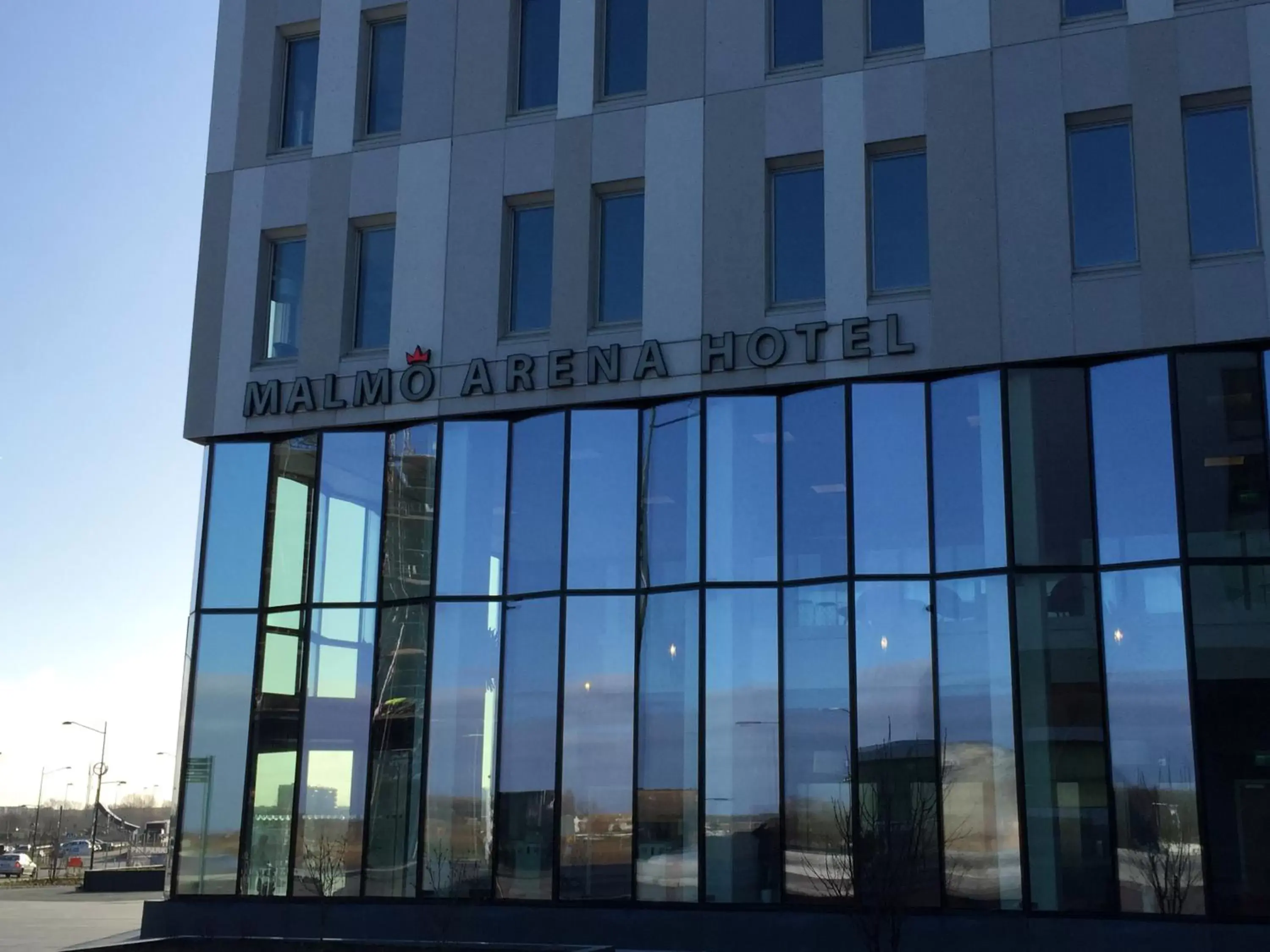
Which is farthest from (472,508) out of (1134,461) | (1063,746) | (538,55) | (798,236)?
(1134,461)

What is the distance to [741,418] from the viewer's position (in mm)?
23281

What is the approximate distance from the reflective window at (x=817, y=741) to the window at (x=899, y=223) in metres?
4.89

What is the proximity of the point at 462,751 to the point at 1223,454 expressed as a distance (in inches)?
488

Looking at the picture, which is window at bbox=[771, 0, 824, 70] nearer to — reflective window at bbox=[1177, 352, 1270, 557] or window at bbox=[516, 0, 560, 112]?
window at bbox=[516, 0, 560, 112]

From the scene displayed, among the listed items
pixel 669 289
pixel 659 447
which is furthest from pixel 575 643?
pixel 669 289

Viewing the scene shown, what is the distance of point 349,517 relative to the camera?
2573 cm

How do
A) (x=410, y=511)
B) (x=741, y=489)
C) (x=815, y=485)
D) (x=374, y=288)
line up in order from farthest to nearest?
(x=374, y=288) < (x=410, y=511) < (x=741, y=489) < (x=815, y=485)

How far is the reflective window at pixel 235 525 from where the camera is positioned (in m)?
26.1

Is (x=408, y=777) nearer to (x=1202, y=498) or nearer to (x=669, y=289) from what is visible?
(x=669, y=289)

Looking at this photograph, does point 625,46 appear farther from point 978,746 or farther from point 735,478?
point 978,746

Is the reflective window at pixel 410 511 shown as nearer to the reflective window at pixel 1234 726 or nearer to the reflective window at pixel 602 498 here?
the reflective window at pixel 602 498

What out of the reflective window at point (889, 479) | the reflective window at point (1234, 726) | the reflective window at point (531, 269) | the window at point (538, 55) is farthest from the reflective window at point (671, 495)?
the reflective window at point (1234, 726)

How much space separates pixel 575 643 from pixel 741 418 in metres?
4.42

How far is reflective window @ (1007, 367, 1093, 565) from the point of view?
69.1ft
